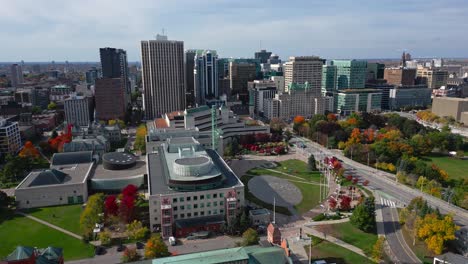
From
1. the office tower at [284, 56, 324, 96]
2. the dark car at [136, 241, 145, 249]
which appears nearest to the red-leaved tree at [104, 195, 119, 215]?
the dark car at [136, 241, 145, 249]

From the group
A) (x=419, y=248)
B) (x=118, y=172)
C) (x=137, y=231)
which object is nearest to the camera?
(x=419, y=248)

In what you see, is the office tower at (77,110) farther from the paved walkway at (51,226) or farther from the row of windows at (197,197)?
the row of windows at (197,197)

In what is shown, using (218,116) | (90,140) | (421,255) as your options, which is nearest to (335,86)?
(218,116)

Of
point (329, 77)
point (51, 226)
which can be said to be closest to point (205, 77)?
point (329, 77)

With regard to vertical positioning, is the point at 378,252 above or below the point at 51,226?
above

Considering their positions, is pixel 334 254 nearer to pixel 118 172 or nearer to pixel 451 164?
pixel 118 172

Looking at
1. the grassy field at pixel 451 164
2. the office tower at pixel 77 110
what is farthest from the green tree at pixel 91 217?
the office tower at pixel 77 110
